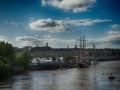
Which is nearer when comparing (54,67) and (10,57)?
(10,57)

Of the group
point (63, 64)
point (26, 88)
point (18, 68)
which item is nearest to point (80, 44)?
point (63, 64)

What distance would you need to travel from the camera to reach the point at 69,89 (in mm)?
45344

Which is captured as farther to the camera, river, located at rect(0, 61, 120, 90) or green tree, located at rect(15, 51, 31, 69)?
green tree, located at rect(15, 51, 31, 69)

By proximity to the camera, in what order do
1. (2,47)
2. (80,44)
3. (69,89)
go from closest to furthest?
(69,89) < (2,47) < (80,44)

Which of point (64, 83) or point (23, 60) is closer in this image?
point (64, 83)

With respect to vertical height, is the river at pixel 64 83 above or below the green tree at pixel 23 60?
below

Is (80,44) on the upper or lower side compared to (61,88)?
upper

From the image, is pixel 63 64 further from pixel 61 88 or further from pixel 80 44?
pixel 61 88

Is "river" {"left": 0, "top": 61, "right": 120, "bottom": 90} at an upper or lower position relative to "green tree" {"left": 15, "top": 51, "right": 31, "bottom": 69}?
lower

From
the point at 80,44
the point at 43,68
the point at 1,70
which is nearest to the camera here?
the point at 1,70

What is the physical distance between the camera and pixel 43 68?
346ft

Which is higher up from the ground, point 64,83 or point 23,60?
point 23,60

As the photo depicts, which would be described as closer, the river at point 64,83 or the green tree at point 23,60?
the river at point 64,83

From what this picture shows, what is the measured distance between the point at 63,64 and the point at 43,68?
11263 millimetres
